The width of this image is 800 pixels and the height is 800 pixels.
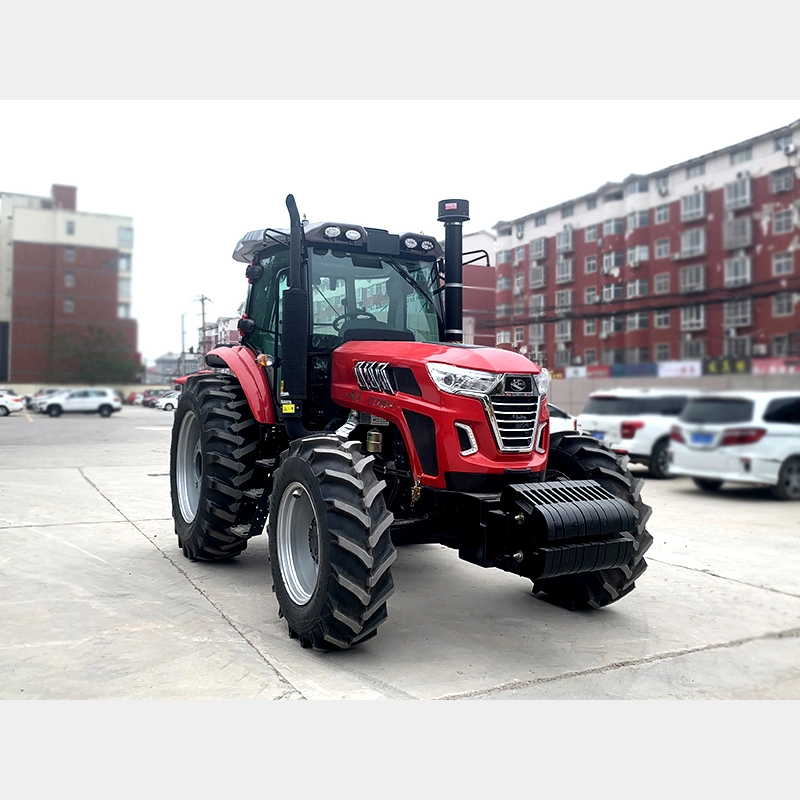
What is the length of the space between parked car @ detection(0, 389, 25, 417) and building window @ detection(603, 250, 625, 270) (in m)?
6.73

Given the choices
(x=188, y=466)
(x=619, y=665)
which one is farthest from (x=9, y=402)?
(x=619, y=665)

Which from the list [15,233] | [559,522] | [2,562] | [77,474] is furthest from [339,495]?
[77,474]

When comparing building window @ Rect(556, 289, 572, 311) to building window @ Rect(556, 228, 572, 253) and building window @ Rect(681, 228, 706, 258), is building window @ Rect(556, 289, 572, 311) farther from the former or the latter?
building window @ Rect(681, 228, 706, 258)

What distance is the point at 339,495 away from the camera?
428cm

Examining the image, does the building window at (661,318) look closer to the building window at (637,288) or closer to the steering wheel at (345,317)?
the building window at (637,288)

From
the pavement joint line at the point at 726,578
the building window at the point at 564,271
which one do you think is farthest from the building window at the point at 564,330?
the pavement joint line at the point at 726,578

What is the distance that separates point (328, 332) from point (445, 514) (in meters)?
1.57

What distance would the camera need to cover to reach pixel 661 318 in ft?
4.94

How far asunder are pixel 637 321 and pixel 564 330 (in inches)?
11.3

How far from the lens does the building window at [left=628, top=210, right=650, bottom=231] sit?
1595 millimetres

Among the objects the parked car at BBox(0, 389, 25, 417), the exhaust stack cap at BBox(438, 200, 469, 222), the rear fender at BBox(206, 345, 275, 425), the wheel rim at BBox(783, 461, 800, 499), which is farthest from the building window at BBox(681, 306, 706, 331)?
the parked car at BBox(0, 389, 25, 417)

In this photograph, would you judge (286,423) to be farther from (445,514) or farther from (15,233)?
(15,233)

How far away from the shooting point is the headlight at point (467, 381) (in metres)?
4.44

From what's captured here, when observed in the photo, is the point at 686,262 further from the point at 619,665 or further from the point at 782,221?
the point at 619,665
